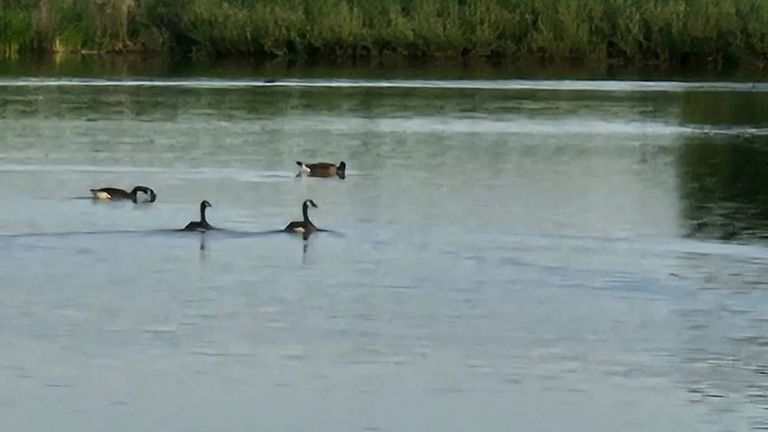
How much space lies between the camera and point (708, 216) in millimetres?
22828

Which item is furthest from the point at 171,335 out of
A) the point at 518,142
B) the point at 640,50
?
the point at 640,50

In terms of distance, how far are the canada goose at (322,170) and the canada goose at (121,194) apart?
8.63 ft

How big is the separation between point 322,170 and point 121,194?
3307 mm

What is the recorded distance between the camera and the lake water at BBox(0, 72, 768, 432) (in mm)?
13898

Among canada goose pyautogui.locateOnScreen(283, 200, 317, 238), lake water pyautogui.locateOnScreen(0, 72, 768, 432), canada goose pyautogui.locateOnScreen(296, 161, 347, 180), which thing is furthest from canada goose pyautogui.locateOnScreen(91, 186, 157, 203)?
canada goose pyautogui.locateOnScreen(283, 200, 317, 238)

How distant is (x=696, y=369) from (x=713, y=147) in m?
16.4

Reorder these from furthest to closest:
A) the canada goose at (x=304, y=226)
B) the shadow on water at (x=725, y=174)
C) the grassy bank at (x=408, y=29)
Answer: the grassy bank at (x=408, y=29), the shadow on water at (x=725, y=174), the canada goose at (x=304, y=226)

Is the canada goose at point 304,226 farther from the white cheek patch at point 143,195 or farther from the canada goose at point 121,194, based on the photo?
the white cheek patch at point 143,195

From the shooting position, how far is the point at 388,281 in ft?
60.2

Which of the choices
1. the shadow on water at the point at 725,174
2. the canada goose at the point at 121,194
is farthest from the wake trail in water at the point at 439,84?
the canada goose at the point at 121,194

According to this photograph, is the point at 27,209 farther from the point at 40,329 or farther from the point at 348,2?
the point at 348,2

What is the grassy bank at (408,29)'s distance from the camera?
50.3 meters

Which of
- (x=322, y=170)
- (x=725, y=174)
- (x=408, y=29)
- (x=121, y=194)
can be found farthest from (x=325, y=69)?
(x=121, y=194)

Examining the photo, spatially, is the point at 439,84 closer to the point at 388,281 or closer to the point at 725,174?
the point at 725,174
